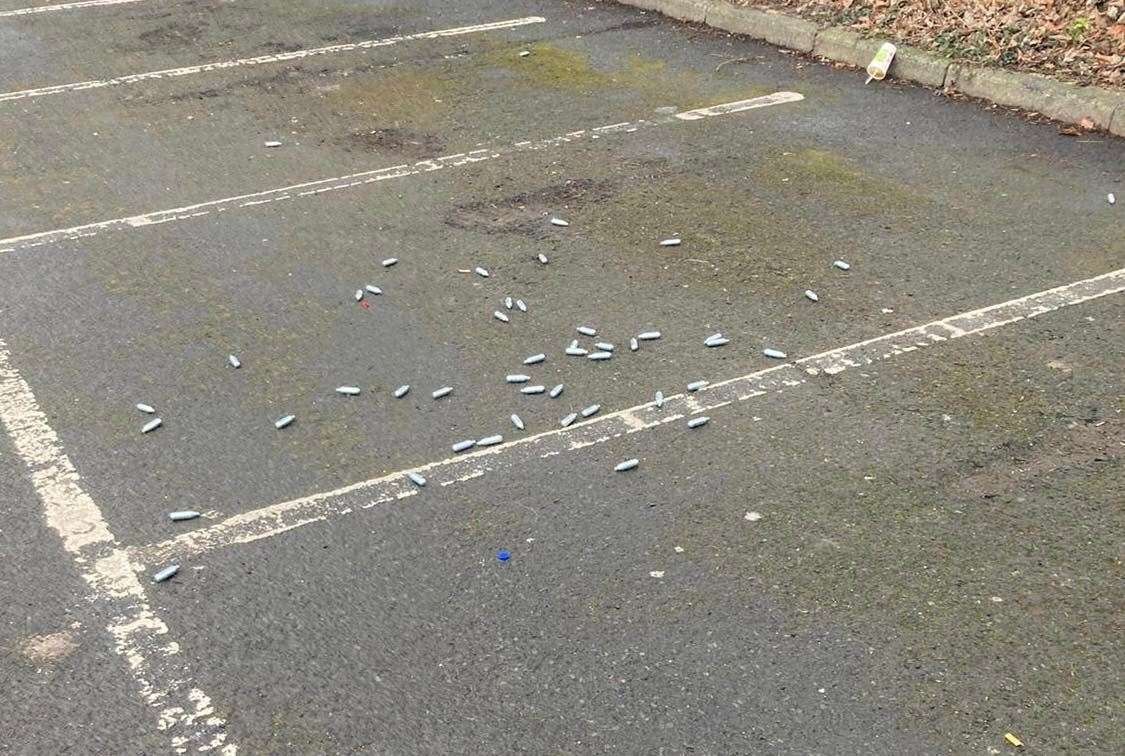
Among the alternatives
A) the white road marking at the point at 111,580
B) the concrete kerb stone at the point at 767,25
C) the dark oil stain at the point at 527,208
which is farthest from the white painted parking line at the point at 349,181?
the white road marking at the point at 111,580

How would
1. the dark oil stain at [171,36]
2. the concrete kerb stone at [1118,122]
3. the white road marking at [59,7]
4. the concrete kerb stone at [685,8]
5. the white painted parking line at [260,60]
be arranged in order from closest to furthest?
the concrete kerb stone at [1118,122] → the white painted parking line at [260,60] → the concrete kerb stone at [685,8] → the dark oil stain at [171,36] → the white road marking at [59,7]

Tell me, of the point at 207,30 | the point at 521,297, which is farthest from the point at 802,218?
the point at 207,30

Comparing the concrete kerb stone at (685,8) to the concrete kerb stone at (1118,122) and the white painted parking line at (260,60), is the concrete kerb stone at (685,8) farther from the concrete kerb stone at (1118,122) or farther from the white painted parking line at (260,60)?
the concrete kerb stone at (1118,122)

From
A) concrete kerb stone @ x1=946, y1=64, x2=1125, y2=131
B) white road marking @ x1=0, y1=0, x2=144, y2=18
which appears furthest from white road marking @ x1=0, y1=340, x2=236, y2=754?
white road marking @ x1=0, y1=0, x2=144, y2=18

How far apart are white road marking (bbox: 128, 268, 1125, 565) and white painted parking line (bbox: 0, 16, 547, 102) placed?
19.6 feet

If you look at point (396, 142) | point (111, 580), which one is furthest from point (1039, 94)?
point (111, 580)

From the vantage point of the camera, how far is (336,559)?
4.18 m

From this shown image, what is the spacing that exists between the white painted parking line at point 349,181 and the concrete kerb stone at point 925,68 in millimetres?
882

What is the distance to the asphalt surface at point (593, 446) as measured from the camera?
11.8 ft

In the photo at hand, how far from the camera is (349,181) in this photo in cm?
741

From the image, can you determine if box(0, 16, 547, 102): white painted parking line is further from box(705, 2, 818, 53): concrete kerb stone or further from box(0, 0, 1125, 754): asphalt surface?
box(705, 2, 818, 53): concrete kerb stone

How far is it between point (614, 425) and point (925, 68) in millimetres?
4978

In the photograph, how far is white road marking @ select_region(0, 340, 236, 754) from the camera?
139 inches

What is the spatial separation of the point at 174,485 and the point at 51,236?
2.75 metres
